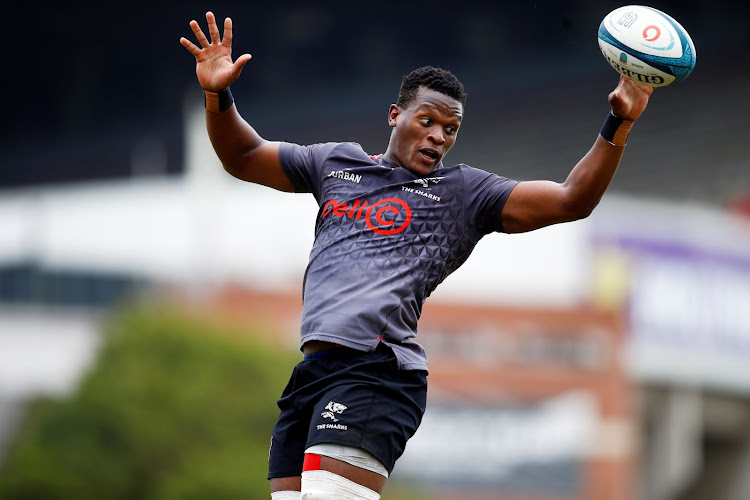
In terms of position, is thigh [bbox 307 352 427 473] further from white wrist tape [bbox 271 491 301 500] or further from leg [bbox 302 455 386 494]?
white wrist tape [bbox 271 491 301 500]

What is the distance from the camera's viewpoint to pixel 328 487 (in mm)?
5316

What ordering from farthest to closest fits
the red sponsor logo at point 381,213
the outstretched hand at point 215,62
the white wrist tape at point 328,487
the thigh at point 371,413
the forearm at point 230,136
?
→ the forearm at point 230,136
the outstretched hand at point 215,62
the red sponsor logo at point 381,213
the thigh at point 371,413
the white wrist tape at point 328,487

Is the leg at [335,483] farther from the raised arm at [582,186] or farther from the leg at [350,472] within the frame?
the raised arm at [582,186]

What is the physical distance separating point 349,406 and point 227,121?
1551mm

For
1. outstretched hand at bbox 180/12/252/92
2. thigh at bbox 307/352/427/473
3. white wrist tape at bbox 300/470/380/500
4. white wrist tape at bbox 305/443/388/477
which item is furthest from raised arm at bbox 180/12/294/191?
white wrist tape at bbox 300/470/380/500

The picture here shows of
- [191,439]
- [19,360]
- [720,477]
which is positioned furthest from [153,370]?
[720,477]

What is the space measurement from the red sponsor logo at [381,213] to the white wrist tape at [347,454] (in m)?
0.96

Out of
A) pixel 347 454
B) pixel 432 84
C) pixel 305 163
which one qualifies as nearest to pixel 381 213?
pixel 305 163

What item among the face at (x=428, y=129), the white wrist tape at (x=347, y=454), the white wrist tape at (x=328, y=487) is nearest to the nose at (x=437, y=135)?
the face at (x=428, y=129)

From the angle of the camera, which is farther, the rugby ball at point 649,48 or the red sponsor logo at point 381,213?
the red sponsor logo at point 381,213

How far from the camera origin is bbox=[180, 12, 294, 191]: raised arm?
6051 mm

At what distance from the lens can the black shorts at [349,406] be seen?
5.44m

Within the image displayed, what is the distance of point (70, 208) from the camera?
45.4 metres

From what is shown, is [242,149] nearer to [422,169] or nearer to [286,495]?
[422,169]
